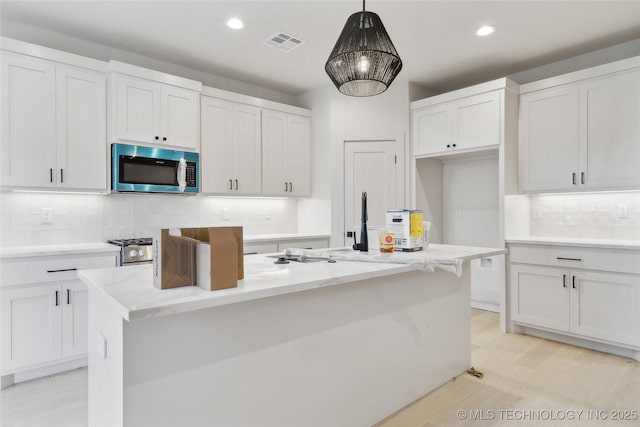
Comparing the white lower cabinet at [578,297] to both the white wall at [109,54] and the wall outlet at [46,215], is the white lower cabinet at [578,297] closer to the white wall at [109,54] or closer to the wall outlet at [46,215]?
the white wall at [109,54]

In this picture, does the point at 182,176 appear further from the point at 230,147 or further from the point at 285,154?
the point at 285,154

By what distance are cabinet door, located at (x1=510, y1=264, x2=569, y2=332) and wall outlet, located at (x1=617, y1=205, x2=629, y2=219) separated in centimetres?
80

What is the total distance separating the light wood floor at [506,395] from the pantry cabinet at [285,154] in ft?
8.34

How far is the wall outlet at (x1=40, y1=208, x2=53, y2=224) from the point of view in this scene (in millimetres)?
3088

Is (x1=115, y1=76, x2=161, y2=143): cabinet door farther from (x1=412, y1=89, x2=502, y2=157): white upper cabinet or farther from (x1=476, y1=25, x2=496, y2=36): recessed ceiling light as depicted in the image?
(x1=476, y1=25, x2=496, y2=36): recessed ceiling light

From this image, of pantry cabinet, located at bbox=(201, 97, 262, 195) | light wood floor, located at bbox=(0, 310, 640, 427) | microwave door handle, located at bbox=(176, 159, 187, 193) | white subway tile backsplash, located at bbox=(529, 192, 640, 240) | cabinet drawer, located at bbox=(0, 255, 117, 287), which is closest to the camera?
light wood floor, located at bbox=(0, 310, 640, 427)

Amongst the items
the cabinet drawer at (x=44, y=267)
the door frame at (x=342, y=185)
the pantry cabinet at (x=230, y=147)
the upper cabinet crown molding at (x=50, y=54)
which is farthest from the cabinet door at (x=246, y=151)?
the cabinet drawer at (x=44, y=267)

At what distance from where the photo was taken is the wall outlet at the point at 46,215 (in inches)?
122

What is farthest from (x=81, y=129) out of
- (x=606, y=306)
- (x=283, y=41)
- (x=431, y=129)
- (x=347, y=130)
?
(x=606, y=306)

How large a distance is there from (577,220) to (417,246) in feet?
7.39

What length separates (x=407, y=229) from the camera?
7.89 feet

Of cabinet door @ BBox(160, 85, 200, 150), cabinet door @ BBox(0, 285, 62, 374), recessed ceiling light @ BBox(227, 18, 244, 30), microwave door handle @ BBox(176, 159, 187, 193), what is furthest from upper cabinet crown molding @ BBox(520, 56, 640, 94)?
cabinet door @ BBox(0, 285, 62, 374)

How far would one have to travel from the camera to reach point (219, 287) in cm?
130

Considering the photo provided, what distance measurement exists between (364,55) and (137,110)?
233 centimetres
